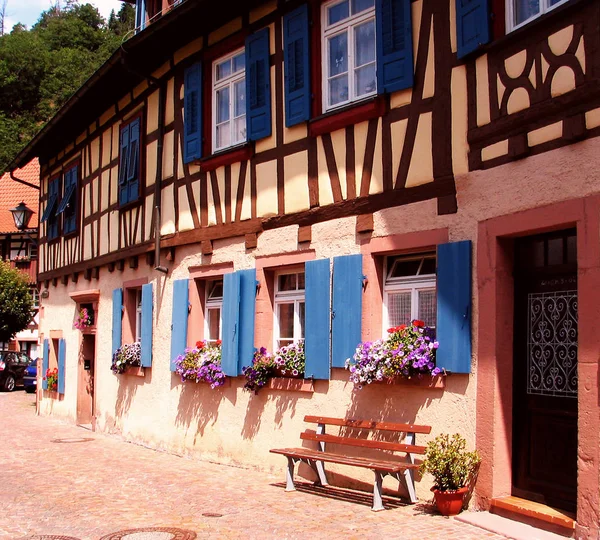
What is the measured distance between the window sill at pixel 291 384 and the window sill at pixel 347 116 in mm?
2626

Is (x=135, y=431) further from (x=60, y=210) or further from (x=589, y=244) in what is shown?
(x=589, y=244)

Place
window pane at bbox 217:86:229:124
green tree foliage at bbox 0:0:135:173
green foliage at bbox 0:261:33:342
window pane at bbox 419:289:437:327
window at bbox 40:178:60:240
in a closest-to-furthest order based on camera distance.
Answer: window pane at bbox 419:289:437:327
window pane at bbox 217:86:229:124
window at bbox 40:178:60:240
green foliage at bbox 0:261:33:342
green tree foliage at bbox 0:0:135:173

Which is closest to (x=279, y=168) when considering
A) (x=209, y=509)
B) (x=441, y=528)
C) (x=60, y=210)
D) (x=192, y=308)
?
(x=192, y=308)

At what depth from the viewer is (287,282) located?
9.80 m

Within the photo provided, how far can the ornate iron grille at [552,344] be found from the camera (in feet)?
21.4

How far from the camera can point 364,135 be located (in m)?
8.43

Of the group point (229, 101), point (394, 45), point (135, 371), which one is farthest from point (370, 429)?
point (135, 371)

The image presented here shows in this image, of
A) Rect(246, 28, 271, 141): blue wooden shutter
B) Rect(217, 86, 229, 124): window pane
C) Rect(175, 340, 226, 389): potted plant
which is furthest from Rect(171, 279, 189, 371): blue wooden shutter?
Rect(246, 28, 271, 141): blue wooden shutter

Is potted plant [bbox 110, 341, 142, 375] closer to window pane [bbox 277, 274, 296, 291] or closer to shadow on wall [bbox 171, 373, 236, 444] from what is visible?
shadow on wall [bbox 171, 373, 236, 444]

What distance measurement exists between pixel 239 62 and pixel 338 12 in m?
2.06

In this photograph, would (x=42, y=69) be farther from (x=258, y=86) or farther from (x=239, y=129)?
(x=258, y=86)

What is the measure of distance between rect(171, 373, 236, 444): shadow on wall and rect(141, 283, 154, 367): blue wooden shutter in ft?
2.75

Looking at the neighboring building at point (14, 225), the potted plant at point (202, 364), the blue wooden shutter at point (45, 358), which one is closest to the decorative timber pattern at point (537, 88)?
the potted plant at point (202, 364)

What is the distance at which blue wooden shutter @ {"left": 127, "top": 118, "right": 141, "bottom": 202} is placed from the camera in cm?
1320
